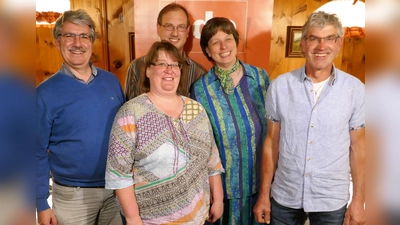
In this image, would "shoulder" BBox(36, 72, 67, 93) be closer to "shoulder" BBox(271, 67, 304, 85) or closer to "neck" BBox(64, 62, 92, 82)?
"neck" BBox(64, 62, 92, 82)

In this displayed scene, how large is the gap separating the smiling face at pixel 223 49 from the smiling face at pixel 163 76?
0.37 metres

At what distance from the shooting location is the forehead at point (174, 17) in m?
1.90

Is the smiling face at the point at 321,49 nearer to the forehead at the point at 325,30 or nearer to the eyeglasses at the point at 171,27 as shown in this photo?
the forehead at the point at 325,30

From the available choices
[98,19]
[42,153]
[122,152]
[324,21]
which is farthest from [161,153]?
[98,19]

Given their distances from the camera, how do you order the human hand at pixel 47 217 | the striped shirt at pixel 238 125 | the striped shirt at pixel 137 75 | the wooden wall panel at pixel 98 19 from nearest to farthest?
the human hand at pixel 47 217 < the striped shirt at pixel 238 125 < the striped shirt at pixel 137 75 < the wooden wall panel at pixel 98 19

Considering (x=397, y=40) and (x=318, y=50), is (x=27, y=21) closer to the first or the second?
(x=397, y=40)

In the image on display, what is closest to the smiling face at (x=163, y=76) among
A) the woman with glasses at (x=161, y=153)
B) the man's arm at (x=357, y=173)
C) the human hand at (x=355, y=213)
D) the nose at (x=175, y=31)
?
the woman with glasses at (x=161, y=153)

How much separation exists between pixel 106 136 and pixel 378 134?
1307mm

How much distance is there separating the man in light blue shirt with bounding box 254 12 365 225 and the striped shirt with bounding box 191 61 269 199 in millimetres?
217

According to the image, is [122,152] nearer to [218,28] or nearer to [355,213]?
[218,28]

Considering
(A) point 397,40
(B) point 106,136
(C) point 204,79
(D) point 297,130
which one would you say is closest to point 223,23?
(C) point 204,79

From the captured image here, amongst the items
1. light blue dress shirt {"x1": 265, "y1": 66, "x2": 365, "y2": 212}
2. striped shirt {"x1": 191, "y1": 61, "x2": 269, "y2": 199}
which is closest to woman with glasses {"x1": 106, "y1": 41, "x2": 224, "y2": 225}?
striped shirt {"x1": 191, "y1": 61, "x2": 269, "y2": 199}

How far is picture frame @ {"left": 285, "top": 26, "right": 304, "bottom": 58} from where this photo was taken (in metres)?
3.06

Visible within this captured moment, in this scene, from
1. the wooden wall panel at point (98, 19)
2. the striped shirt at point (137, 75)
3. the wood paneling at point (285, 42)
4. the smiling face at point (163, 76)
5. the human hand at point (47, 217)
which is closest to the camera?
the smiling face at point (163, 76)
